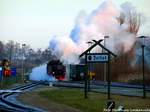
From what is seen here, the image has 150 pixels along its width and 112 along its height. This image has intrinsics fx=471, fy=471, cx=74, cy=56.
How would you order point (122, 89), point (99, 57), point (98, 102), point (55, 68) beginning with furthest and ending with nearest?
point (55, 68), point (122, 89), point (99, 57), point (98, 102)

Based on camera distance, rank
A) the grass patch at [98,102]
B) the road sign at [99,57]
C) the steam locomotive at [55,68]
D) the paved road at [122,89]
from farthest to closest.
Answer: the steam locomotive at [55,68]
the paved road at [122,89]
the road sign at [99,57]
the grass patch at [98,102]

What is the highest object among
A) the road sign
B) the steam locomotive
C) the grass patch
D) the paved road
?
the road sign

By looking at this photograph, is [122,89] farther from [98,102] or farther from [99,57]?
[98,102]

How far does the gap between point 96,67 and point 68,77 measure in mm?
10982

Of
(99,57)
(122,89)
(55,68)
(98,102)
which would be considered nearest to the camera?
(98,102)

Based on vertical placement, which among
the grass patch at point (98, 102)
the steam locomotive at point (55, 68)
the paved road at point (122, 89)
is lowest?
the paved road at point (122, 89)

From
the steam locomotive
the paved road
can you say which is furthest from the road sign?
the steam locomotive

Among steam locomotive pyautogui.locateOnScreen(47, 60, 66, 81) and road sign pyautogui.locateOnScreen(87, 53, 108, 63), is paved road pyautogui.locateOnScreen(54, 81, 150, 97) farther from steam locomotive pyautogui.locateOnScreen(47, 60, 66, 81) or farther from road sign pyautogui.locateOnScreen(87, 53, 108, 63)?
road sign pyautogui.locateOnScreen(87, 53, 108, 63)

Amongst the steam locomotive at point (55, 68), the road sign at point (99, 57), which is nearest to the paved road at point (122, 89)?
the steam locomotive at point (55, 68)

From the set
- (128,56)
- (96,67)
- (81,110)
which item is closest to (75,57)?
(128,56)

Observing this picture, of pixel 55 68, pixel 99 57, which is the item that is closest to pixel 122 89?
pixel 55 68

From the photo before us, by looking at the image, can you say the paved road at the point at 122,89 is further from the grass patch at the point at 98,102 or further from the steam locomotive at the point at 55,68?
the grass patch at the point at 98,102

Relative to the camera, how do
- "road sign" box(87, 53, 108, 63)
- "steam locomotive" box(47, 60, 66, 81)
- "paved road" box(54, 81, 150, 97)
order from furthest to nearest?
"steam locomotive" box(47, 60, 66, 81) < "paved road" box(54, 81, 150, 97) < "road sign" box(87, 53, 108, 63)

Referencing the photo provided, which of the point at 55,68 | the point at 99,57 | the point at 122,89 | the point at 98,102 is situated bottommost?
the point at 122,89
